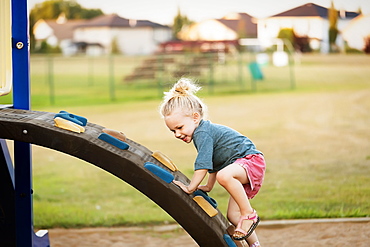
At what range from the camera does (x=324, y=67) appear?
2498 cm

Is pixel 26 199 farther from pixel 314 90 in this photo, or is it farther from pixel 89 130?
pixel 314 90

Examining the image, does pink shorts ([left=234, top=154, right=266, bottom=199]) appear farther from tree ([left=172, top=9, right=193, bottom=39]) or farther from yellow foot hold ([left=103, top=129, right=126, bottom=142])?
tree ([left=172, top=9, right=193, bottom=39])

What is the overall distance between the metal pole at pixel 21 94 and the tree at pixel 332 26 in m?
12.5

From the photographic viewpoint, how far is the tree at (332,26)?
16.4 metres

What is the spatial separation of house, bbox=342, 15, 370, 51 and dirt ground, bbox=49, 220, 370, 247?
1258cm

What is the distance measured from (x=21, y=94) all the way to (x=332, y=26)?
1551cm

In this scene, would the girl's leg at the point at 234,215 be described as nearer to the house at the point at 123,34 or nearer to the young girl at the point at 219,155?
A: the young girl at the point at 219,155

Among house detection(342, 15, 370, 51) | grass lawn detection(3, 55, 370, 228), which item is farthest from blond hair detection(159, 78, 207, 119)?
house detection(342, 15, 370, 51)

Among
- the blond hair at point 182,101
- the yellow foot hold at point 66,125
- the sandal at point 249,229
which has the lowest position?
the sandal at point 249,229

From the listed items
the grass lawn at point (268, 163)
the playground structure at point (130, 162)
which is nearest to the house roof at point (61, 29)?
the grass lawn at point (268, 163)

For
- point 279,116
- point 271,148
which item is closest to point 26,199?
point 271,148

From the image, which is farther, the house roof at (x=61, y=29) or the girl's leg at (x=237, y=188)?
the house roof at (x=61, y=29)

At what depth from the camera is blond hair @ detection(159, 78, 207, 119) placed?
302cm

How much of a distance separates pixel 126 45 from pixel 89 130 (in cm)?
2655
